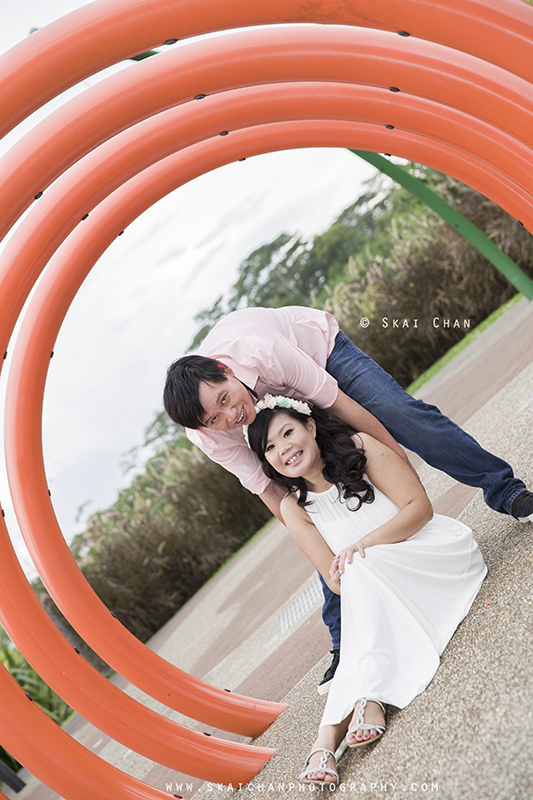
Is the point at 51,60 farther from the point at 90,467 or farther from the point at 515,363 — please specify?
the point at 90,467

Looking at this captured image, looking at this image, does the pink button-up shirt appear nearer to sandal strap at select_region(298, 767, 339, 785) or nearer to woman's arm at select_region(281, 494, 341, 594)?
woman's arm at select_region(281, 494, 341, 594)

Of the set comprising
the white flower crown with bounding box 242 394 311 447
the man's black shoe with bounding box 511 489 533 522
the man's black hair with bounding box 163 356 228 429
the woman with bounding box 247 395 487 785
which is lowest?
the man's black shoe with bounding box 511 489 533 522

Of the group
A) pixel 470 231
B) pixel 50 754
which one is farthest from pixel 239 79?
pixel 470 231

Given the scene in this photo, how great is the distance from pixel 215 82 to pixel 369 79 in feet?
1.71

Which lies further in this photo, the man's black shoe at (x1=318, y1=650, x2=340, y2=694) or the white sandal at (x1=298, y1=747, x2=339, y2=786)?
the man's black shoe at (x1=318, y1=650, x2=340, y2=694)

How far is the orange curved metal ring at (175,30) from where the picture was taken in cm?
170

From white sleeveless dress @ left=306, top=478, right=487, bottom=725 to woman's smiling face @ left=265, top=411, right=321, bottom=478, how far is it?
329 millimetres

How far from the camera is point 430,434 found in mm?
2934

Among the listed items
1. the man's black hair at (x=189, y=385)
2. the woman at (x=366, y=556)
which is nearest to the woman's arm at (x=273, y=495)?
the woman at (x=366, y=556)

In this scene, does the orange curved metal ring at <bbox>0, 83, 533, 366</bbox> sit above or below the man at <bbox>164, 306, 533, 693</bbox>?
above

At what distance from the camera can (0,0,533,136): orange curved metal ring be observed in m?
1.70

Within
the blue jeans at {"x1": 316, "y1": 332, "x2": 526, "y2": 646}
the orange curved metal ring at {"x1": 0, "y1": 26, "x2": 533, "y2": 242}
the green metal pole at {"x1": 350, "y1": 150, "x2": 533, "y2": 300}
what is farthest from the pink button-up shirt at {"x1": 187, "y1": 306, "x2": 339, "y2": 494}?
the green metal pole at {"x1": 350, "y1": 150, "x2": 533, "y2": 300}

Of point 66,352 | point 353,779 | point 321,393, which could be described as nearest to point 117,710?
point 353,779

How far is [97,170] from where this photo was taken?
2.63 metres
